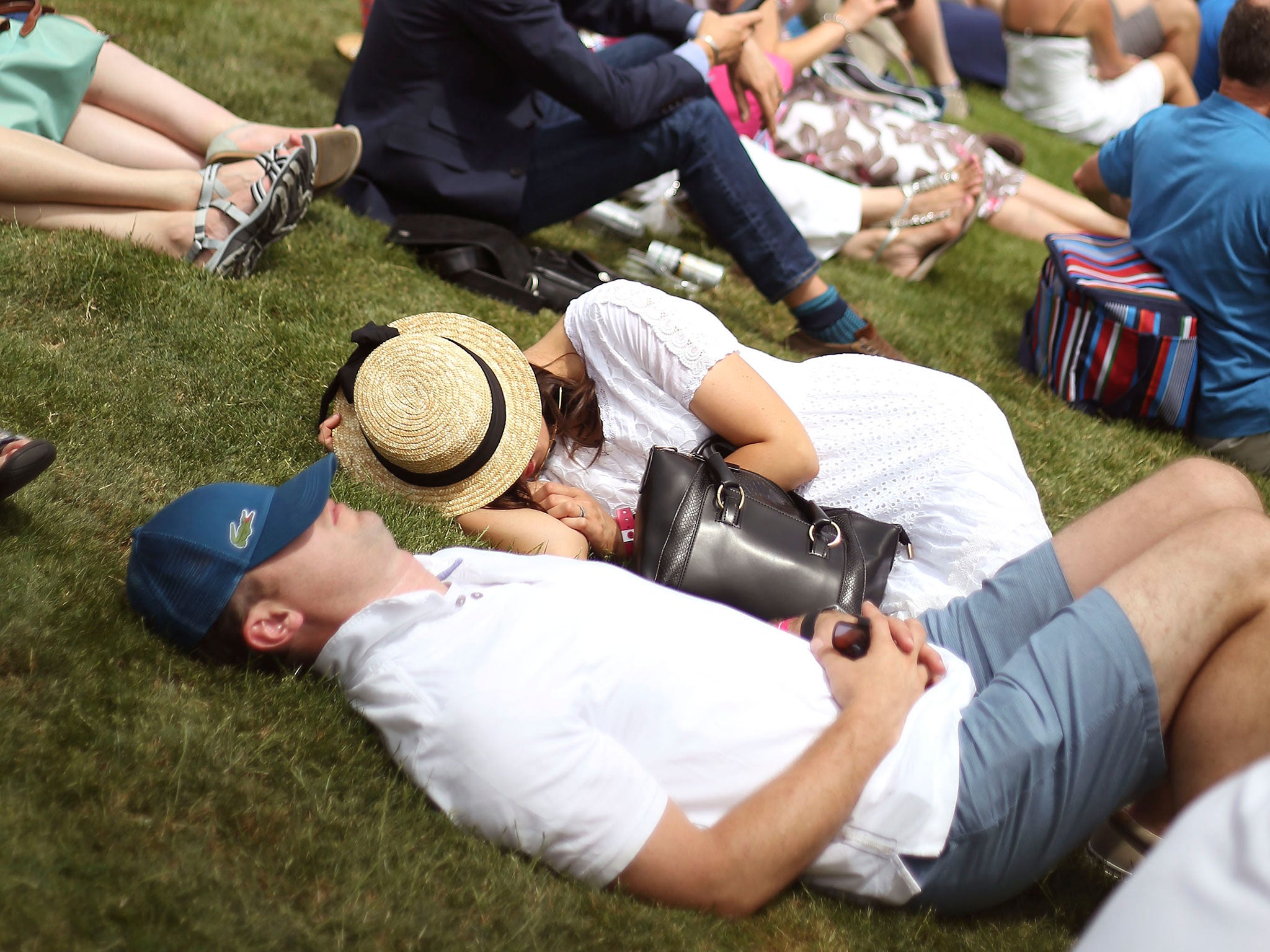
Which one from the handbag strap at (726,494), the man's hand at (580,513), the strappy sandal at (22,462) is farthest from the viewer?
the man's hand at (580,513)

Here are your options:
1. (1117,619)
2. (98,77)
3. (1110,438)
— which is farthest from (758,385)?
(98,77)

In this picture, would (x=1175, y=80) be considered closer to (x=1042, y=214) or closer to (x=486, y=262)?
(x=1042, y=214)

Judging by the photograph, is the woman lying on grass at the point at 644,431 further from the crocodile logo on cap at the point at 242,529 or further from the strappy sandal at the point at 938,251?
the strappy sandal at the point at 938,251

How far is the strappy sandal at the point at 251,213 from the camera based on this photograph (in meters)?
3.73

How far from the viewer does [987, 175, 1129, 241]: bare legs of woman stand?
6.75m

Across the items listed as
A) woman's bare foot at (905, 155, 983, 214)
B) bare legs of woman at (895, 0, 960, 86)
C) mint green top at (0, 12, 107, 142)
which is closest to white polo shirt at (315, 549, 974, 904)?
mint green top at (0, 12, 107, 142)

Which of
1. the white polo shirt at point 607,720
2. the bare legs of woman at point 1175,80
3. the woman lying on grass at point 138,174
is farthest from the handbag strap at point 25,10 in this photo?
the bare legs of woman at point 1175,80

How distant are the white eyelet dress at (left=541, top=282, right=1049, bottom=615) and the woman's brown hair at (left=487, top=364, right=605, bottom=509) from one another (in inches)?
1.0

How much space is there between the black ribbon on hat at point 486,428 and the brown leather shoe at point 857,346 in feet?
6.89

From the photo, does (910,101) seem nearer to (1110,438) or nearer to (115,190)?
(1110,438)

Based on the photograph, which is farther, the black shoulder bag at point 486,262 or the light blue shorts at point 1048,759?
the black shoulder bag at point 486,262

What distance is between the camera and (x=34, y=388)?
3.03 metres

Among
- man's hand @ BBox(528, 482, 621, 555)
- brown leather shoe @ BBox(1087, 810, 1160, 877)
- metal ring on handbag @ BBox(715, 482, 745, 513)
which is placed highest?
metal ring on handbag @ BBox(715, 482, 745, 513)

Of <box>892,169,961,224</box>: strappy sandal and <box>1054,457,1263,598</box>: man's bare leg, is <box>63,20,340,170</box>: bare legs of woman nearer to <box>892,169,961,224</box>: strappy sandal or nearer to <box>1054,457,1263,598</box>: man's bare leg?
<box>892,169,961,224</box>: strappy sandal
